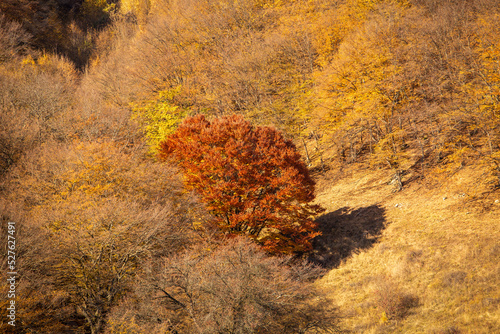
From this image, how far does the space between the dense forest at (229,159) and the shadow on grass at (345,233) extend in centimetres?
100

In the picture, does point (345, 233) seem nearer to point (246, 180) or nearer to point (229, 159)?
point (246, 180)

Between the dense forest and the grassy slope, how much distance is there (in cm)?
48

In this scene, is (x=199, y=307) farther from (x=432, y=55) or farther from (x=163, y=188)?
(x=432, y=55)

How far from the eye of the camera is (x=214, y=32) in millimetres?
48656

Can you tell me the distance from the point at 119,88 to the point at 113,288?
36.2 m

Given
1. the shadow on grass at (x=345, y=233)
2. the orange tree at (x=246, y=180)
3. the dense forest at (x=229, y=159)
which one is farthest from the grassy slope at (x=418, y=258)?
the orange tree at (x=246, y=180)

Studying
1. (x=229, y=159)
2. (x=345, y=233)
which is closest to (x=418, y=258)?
(x=345, y=233)

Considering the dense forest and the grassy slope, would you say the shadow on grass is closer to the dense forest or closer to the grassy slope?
the grassy slope

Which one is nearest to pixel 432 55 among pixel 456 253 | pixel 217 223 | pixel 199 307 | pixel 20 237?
pixel 456 253

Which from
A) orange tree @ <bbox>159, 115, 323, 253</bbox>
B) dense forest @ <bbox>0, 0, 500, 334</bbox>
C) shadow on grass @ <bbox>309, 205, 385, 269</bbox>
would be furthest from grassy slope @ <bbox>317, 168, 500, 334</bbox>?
orange tree @ <bbox>159, 115, 323, 253</bbox>

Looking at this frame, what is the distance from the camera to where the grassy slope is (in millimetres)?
12422

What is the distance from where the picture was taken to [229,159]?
18.7 meters

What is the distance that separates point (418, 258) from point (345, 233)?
5.30 meters

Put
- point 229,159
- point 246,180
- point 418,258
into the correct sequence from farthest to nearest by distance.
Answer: point 246,180 < point 229,159 < point 418,258
